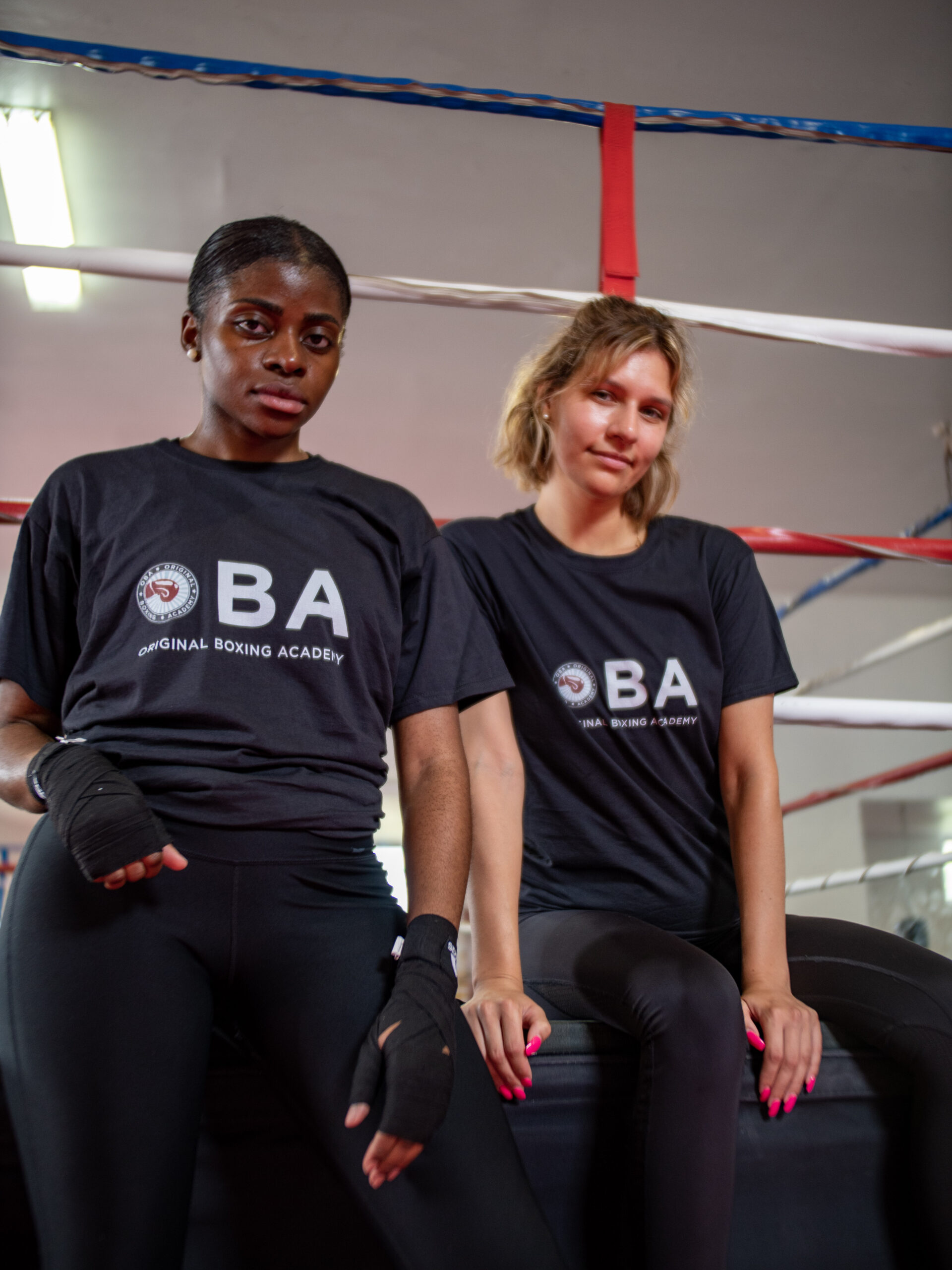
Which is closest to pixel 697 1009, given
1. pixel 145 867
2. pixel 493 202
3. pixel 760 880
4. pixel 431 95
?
pixel 760 880

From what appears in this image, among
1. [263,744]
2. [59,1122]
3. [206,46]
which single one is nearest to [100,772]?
[263,744]

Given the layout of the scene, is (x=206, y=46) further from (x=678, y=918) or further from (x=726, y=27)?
(x=678, y=918)

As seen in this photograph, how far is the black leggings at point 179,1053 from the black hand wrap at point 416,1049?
29 millimetres

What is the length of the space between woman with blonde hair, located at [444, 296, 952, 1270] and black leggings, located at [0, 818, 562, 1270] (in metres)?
0.17

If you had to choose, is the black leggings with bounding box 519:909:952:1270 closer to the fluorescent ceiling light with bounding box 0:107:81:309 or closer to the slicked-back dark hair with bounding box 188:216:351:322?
the slicked-back dark hair with bounding box 188:216:351:322

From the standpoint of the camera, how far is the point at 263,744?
0.87 meters

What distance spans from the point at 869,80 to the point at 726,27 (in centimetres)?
48

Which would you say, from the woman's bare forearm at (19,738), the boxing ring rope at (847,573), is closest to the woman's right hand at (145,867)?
the woman's bare forearm at (19,738)

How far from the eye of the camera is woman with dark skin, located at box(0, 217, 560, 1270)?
723 millimetres

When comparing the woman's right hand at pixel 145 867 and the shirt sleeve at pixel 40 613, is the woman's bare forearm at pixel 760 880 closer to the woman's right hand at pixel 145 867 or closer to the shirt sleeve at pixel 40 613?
the woman's right hand at pixel 145 867

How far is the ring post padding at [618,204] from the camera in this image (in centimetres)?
147

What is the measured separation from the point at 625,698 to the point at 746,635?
199mm

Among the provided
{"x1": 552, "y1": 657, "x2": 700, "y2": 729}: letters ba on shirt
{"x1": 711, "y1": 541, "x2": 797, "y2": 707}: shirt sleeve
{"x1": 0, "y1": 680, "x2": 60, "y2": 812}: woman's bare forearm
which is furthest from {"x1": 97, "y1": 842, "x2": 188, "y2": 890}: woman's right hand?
{"x1": 711, "y1": 541, "x2": 797, "y2": 707}: shirt sleeve

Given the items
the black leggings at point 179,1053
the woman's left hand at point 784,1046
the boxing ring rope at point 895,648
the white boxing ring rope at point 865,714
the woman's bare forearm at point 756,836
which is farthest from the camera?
the boxing ring rope at point 895,648
